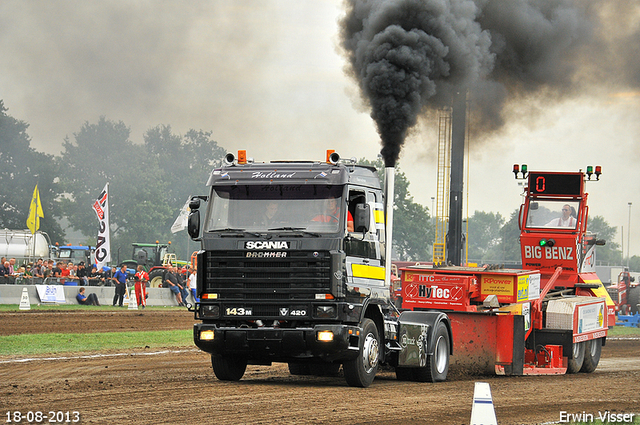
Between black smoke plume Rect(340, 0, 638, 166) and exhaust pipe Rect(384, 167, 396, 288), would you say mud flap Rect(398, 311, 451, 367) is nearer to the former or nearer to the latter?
exhaust pipe Rect(384, 167, 396, 288)

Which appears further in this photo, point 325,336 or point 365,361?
point 365,361

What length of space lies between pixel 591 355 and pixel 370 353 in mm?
6865

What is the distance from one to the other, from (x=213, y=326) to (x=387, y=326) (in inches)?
107

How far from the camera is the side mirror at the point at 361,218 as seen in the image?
37.3 ft

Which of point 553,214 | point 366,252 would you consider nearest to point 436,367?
point 366,252

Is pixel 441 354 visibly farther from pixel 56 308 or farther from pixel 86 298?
pixel 86 298

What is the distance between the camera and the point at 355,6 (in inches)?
737

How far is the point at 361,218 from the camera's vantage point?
1136cm

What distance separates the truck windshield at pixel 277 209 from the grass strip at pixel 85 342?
6843mm

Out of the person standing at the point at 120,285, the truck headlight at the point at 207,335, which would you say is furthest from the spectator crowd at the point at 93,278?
the truck headlight at the point at 207,335

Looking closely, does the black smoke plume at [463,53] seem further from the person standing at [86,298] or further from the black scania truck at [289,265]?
the person standing at [86,298]

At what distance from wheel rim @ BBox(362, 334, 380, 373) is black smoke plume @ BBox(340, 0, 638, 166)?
4.95m

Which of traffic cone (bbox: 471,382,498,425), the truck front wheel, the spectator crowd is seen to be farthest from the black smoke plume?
the spectator crowd

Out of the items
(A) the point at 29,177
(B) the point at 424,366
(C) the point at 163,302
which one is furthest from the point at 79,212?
(B) the point at 424,366
